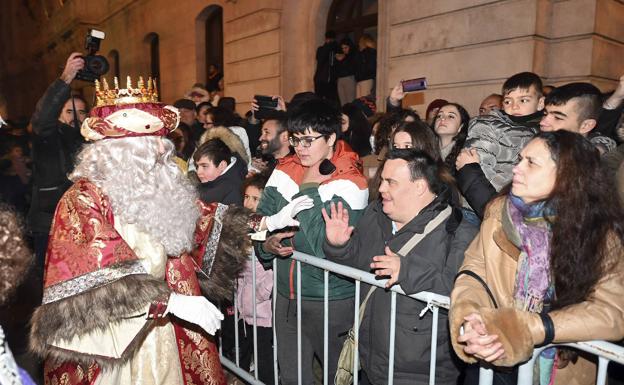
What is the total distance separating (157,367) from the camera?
2406mm

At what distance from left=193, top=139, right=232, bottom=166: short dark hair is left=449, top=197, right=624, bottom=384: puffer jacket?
2701mm

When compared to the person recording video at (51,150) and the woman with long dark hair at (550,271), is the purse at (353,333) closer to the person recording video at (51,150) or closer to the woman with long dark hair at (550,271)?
the woman with long dark hair at (550,271)

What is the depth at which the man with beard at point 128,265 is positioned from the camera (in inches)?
82.8

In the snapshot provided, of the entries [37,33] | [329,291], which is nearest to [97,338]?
[329,291]

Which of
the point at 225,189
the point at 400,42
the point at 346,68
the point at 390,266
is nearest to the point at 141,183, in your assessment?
the point at 390,266

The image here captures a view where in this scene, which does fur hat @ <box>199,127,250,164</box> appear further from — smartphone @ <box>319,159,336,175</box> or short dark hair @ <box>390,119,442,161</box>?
short dark hair @ <box>390,119,442,161</box>

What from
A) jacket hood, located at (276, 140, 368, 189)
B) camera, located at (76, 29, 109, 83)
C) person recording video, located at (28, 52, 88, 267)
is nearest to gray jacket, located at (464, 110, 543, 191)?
jacket hood, located at (276, 140, 368, 189)

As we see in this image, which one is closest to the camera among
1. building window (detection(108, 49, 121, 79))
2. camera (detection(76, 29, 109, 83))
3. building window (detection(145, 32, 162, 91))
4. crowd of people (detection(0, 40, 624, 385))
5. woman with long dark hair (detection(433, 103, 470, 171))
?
crowd of people (detection(0, 40, 624, 385))

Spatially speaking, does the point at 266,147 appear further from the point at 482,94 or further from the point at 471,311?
the point at 482,94

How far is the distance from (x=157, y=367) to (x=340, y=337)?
1091 mm

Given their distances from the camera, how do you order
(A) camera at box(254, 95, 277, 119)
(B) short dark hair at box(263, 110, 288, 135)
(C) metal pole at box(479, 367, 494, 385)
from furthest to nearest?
(A) camera at box(254, 95, 277, 119)
(B) short dark hair at box(263, 110, 288, 135)
(C) metal pole at box(479, 367, 494, 385)

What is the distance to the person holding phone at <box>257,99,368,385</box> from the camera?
9.10 ft

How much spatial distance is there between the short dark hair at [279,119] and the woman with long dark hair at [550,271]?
281 centimetres

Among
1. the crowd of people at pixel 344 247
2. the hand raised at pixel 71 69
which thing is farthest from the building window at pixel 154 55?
the crowd of people at pixel 344 247
